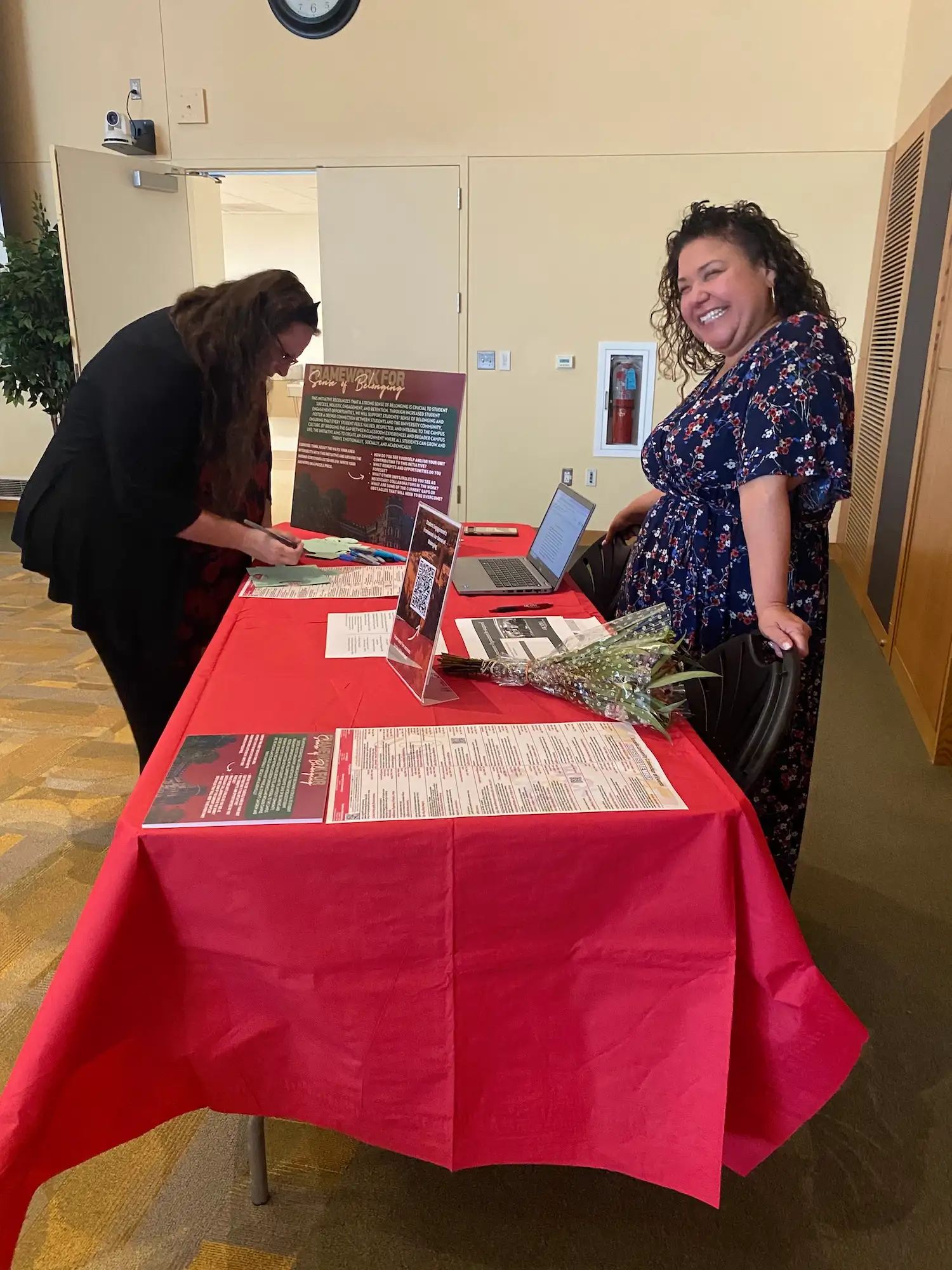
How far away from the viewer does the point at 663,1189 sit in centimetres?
134

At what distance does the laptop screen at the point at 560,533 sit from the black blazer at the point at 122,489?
77 centimetres

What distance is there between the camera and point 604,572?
215 centimetres

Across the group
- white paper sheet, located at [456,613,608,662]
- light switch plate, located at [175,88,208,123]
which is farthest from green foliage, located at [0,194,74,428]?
white paper sheet, located at [456,613,608,662]

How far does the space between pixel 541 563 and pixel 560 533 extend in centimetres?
10

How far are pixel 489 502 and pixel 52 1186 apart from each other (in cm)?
434

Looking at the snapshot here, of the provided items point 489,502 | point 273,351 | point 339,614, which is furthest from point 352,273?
point 339,614

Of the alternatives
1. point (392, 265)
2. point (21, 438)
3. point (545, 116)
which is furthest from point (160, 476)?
→ point (21, 438)

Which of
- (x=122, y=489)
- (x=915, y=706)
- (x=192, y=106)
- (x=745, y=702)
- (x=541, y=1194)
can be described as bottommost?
(x=541, y=1194)

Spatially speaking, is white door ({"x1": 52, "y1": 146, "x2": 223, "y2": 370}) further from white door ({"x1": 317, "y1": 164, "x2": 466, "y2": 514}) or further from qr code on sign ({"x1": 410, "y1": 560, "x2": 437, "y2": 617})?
qr code on sign ({"x1": 410, "y1": 560, "x2": 437, "y2": 617})

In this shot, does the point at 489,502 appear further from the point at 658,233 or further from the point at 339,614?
the point at 339,614

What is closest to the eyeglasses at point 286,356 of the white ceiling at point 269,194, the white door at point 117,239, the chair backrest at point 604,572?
the chair backrest at point 604,572

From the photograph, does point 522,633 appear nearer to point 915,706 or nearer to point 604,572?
point 604,572

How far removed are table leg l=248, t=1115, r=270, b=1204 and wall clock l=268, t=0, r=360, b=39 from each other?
525 centimetres

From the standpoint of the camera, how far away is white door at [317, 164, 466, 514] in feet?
15.8
